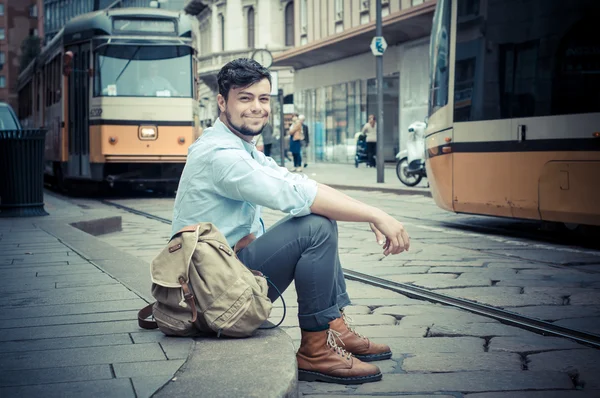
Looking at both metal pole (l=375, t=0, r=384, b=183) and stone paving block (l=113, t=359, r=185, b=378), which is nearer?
stone paving block (l=113, t=359, r=185, b=378)

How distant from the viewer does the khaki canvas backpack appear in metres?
3.62

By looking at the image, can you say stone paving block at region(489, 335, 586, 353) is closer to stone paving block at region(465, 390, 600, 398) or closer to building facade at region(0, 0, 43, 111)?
stone paving block at region(465, 390, 600, 398)

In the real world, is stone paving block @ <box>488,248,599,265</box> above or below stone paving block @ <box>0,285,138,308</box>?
below

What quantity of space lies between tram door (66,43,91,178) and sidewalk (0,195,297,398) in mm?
10436

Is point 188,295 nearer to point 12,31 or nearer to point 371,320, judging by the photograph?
point 371,320

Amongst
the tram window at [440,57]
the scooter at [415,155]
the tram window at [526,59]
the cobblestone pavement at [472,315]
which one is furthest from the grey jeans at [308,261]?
the scooter at [415,155]

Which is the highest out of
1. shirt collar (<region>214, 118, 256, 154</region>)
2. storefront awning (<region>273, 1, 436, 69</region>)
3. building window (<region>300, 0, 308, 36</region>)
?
building window (<region>300, 0, 308, 36</region>)

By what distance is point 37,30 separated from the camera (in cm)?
10862

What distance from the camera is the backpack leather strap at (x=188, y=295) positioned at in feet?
11.9

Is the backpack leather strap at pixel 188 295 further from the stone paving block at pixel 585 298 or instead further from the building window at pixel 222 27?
the building window at pixel 222 27

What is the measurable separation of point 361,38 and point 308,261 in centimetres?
2574

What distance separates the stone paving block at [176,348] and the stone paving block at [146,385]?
33cm

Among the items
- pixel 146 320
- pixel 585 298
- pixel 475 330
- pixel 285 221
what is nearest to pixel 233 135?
pixel 285 221

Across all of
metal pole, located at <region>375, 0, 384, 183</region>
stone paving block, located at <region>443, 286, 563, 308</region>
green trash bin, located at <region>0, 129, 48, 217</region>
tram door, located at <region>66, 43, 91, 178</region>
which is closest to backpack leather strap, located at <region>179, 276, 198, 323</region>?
stone paving block, located at <region>443, 286, 563, 308</region>
